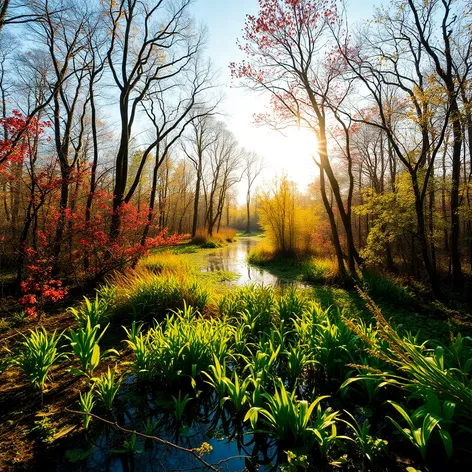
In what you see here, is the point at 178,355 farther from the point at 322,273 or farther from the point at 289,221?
the point at 289,221

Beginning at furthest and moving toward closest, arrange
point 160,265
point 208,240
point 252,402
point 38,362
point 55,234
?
point 208,240
point 160,265
point 55,234
point 38,362
point 252,402

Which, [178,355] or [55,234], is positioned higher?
[55,234]

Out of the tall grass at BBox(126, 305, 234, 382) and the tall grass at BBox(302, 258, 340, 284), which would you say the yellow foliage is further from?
the tall grass at BBox(126, 305, 234, 382)

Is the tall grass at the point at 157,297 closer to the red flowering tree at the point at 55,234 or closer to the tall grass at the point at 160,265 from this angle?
the red flowering tree at the point at 55,234

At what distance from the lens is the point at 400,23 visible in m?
6.68

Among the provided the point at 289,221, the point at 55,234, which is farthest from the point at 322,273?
the point at 55,234

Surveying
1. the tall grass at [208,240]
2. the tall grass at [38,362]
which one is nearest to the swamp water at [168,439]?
the tall grass at [38,362]

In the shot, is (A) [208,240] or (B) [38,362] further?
(A) [208,240]

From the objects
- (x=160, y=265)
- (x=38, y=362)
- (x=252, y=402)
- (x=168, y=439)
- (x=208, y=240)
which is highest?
(x=208, y=240)

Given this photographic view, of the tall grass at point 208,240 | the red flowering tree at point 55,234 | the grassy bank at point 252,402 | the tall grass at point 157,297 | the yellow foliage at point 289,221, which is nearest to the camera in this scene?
the grassy bank at point 252,402

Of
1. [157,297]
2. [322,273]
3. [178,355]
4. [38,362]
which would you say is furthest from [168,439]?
[322,273]

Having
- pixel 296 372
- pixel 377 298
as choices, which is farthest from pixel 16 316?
pixel 377 298

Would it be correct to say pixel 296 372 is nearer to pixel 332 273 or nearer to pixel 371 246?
pixel 332 273

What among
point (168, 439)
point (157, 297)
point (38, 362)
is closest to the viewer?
point (168, 439)
